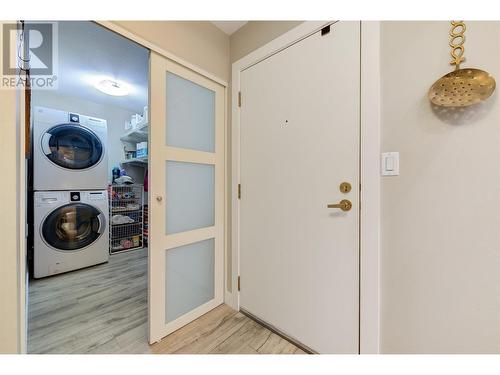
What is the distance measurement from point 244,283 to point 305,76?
61.4 inches

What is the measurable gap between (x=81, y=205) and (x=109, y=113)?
1.66 meters

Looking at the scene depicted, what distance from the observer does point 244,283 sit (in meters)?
1.57

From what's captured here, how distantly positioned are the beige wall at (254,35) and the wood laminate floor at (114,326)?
6.81 feet

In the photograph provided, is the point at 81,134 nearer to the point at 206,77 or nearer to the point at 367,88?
the point at 206,77

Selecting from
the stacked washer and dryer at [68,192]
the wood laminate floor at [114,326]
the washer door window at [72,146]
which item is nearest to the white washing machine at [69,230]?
the stacked washer and dryer at [68,192]

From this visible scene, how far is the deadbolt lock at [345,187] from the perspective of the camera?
3.42ft

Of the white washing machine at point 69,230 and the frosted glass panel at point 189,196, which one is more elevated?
the frosted glass panel at point 189,196

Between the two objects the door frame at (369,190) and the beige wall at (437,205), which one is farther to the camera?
the door frame at (369,190)

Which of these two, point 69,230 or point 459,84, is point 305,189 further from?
point 69,230

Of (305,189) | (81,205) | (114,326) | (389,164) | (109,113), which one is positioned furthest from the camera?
(109,113)

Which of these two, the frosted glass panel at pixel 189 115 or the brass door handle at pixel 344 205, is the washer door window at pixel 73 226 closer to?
the frosted glass panel at pixel 189 115

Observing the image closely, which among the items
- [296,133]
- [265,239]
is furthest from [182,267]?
[296,133]

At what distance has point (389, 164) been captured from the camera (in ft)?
3.04

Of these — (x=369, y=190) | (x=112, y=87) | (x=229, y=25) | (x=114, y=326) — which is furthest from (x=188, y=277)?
(x=112, y=87)
